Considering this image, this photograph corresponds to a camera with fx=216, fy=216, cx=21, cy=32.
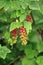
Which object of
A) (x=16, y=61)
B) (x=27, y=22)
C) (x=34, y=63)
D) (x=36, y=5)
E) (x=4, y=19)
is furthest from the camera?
(x=16, y=61)

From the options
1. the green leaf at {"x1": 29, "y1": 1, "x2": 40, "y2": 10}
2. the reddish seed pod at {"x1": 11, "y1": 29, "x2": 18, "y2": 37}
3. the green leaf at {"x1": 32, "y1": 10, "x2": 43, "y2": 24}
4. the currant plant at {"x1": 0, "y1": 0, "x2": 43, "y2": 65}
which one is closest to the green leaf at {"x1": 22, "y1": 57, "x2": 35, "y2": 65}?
the currant plant at {"x1": 0, "y1": 0, "x2": 43, "y2": 65}

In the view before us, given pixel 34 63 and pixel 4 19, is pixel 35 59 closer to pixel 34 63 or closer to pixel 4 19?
pixel 34 63

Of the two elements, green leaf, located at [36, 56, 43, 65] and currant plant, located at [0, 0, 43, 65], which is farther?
green leaf, located at [36, 56, 43, 65]

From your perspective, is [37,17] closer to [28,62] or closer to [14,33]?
[14,33]

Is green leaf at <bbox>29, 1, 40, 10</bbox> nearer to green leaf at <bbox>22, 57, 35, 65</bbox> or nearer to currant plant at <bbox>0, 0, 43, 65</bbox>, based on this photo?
currant plant at <bbox>0, 0, 43, 65</bbox>

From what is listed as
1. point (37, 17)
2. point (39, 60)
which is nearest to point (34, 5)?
point (37, 17)

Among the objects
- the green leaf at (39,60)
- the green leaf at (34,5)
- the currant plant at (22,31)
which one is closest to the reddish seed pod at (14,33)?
the currant plant at (22,31)

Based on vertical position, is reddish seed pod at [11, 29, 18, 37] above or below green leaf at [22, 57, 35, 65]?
above

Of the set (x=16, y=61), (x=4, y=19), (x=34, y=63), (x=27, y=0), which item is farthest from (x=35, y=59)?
(x=27, y=0)
